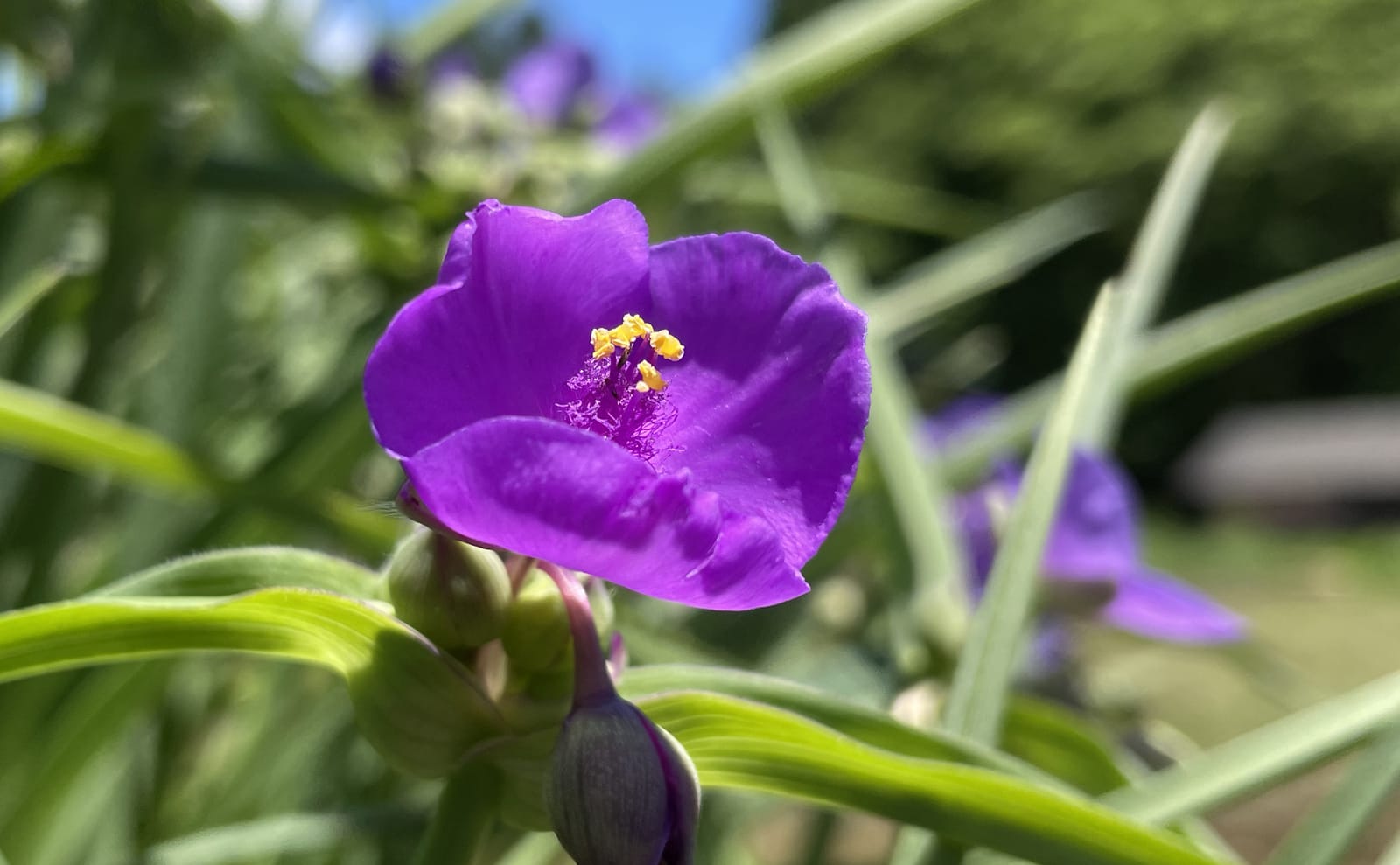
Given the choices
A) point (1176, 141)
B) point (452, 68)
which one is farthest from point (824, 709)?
point (1176, 141)

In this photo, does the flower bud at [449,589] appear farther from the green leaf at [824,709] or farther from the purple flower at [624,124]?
the purple flower at [624,124]

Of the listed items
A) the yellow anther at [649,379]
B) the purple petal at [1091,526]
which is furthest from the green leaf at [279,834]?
the purple petal at [1091,526]

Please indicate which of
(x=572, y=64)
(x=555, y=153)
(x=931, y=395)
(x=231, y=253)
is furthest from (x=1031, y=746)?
(x=572, y=64)

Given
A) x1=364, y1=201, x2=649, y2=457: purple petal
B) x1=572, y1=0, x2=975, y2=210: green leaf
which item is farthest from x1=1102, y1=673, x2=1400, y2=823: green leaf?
x1=572, y1=0, x2=975, y2=210: green leaf

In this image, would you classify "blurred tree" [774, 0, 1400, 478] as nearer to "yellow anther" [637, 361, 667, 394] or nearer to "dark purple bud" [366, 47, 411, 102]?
"dark purple bud" [366, 47, 411, 102]

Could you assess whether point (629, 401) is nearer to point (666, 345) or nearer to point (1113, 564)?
point (666, 345)
